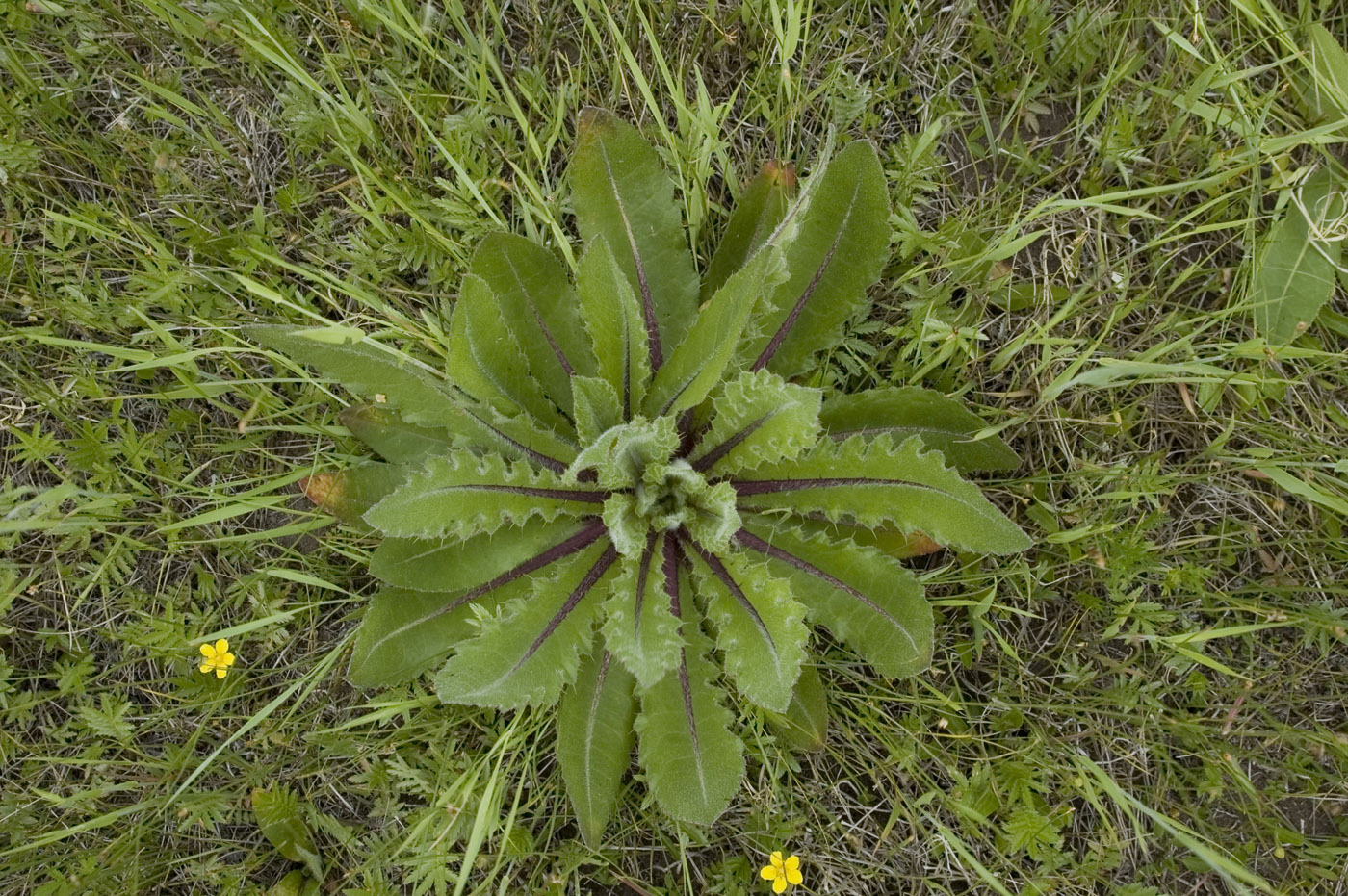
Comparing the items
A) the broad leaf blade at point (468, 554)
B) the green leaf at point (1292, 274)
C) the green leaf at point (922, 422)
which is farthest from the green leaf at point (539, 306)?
the green leaf at point (1292, 274)

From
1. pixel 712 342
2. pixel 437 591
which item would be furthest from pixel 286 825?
pixel 712 342

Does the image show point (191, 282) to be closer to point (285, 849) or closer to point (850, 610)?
point (285, 849)

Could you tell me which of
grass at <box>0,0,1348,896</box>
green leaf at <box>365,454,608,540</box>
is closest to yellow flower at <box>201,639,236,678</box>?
grass at <box>0,0,1348,896</box>

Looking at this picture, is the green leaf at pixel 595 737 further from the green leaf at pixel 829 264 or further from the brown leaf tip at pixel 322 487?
the green leaf at pixel 829 264

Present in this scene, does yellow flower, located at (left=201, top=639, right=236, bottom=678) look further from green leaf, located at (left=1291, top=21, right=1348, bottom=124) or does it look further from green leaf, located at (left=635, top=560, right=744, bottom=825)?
green leaf, located at (left=1291, top=21, right=1348, bottom=124)

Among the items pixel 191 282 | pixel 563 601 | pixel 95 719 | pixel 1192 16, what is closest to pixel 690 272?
pixel 563 601

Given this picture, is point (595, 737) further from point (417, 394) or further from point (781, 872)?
point (417, 394)
